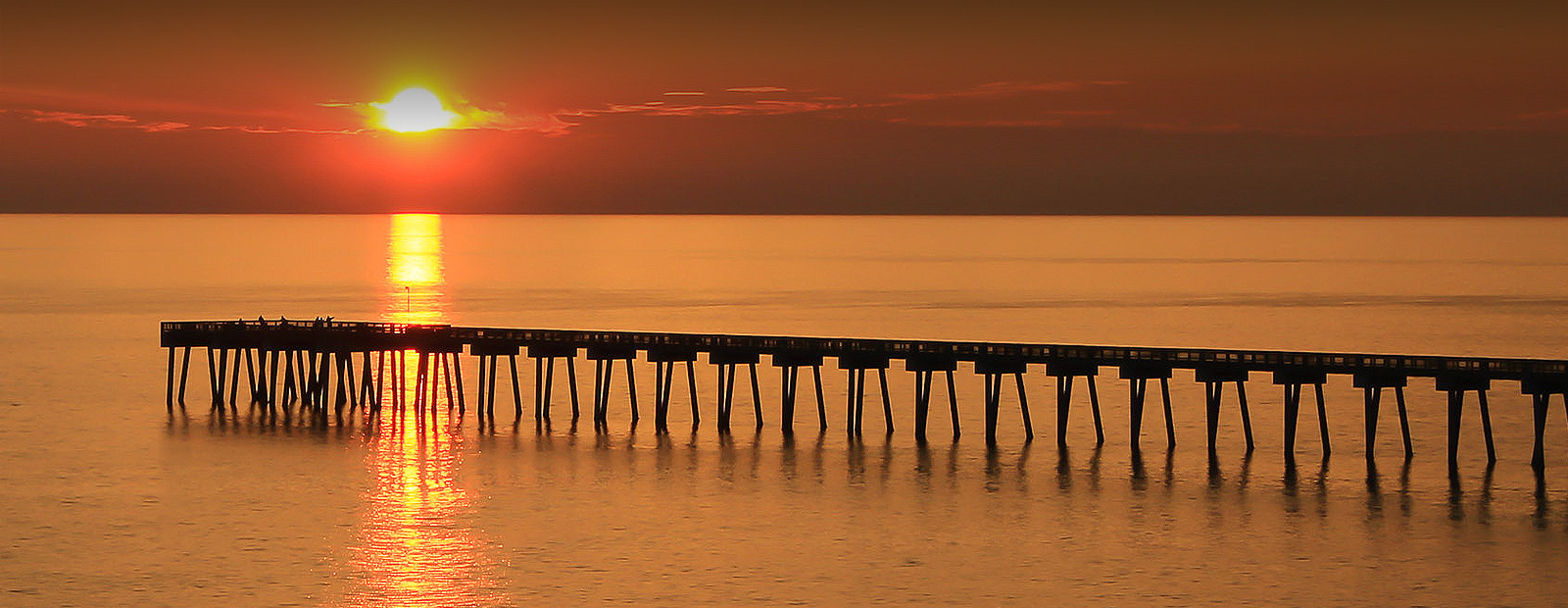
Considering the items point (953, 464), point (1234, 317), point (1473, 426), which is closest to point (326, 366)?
point (953, 464)

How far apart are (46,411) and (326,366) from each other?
38.5 ft

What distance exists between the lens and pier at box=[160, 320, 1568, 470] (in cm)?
5584

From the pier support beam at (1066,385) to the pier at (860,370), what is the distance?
6 centimetres

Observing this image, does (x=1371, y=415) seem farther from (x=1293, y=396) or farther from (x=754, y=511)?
(x=754, y=511)

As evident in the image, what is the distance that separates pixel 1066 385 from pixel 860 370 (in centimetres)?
695

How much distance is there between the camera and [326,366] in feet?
243

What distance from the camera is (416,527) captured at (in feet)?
163

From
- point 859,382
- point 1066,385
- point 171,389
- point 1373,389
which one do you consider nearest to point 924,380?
point 859,382

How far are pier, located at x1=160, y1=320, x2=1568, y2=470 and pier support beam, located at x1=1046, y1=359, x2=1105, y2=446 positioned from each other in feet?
0.19

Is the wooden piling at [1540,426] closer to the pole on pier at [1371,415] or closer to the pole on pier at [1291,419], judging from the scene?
the pole on pier at [1371,415]

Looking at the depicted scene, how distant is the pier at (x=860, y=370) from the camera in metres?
55.8

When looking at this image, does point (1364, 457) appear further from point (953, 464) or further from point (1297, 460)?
point (953, 464)

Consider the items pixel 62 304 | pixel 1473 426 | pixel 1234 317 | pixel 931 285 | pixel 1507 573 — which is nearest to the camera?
pixel 1507 573

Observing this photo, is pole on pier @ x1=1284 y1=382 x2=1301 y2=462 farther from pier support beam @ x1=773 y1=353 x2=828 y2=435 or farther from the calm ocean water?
pier support beam @ x1=773 y1=353 x2=828 y2=435
